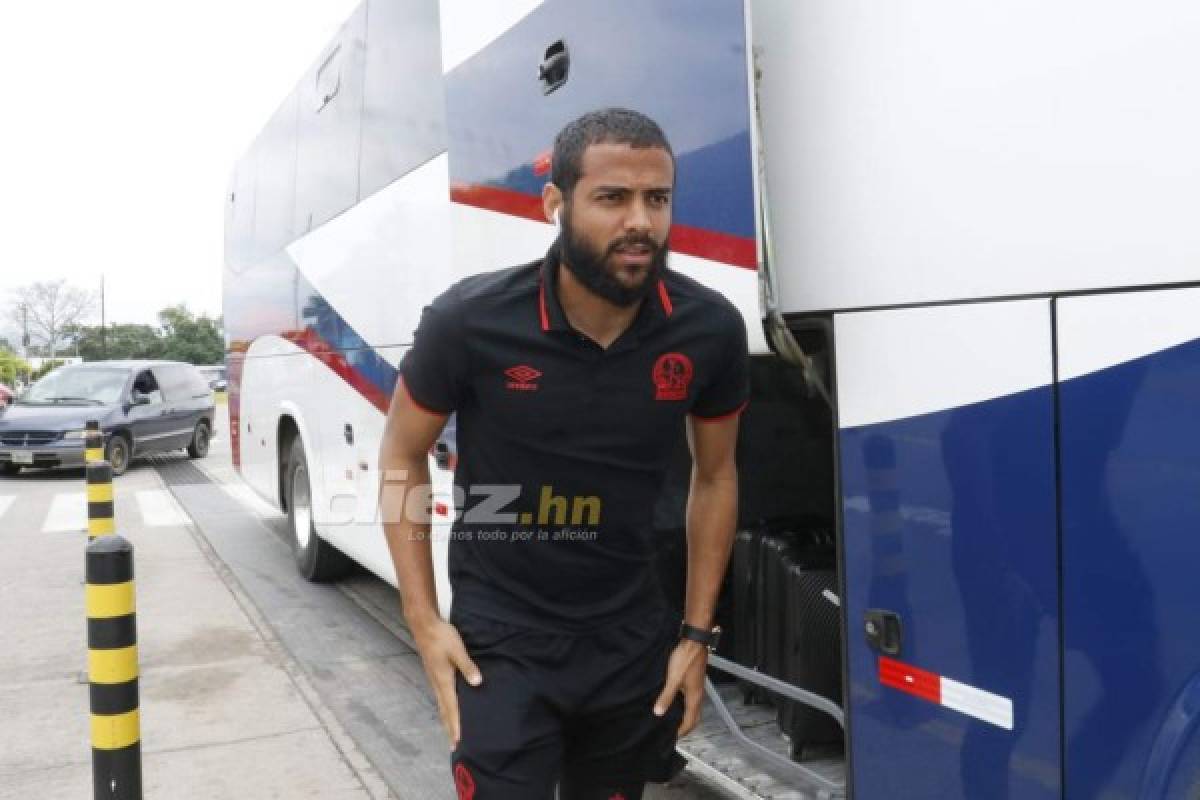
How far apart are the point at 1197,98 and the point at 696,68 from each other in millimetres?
1212

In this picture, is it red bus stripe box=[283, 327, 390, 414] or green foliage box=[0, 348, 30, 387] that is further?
green foliage box=[0, 348, 30, 387]

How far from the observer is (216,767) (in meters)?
4.18

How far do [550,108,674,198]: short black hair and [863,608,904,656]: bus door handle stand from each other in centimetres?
109

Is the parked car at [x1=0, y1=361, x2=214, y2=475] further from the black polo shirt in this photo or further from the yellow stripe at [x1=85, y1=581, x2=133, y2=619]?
the black polo shirt

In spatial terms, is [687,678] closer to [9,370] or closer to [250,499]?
[250,499]

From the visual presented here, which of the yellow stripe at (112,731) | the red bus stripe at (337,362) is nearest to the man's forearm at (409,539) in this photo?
the yellow stripe at (112,731)

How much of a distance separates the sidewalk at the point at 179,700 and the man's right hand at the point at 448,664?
7.26ft

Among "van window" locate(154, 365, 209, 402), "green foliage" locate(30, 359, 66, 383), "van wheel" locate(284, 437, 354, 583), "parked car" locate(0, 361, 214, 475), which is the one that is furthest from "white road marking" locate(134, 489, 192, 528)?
"green foliage" locate(30, 359, 66, 383)

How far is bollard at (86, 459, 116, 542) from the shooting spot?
5836mm

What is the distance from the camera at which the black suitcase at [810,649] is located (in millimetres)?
2975

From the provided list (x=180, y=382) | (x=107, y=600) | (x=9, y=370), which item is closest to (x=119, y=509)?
(x=180, y=382)

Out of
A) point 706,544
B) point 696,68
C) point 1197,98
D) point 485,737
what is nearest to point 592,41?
point 696,68

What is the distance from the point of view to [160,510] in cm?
1116

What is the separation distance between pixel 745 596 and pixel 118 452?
43.3 ft
